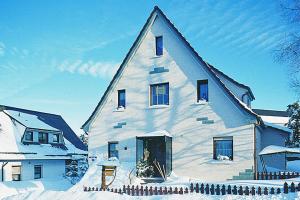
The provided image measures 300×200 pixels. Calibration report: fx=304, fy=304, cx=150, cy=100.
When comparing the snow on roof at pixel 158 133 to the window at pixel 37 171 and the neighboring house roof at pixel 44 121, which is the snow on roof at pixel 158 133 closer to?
the window at pixel 37 171

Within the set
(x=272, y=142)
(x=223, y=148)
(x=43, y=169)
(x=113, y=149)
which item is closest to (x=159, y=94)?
(x=113, y=149)

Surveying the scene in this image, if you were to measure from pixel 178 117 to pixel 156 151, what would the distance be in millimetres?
2766

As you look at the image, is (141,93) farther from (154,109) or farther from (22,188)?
(22,188)

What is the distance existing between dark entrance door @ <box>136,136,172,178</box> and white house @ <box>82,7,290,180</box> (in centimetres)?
6

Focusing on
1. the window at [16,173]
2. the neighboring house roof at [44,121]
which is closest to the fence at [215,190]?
the window at [16,173]

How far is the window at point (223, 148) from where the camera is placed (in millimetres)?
17953

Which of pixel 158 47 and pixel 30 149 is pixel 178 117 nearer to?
pixel 158 47

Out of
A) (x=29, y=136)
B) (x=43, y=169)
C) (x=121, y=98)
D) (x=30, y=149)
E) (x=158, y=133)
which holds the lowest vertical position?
(x=43, y=169)

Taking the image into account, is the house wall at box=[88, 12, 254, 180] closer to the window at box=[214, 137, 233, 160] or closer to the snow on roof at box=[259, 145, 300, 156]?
the window at box=[214, 137, 233, 160]

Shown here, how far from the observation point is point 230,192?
40.3 feet

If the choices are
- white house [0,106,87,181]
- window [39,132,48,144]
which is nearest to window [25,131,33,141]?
white house [0,106,87,181]

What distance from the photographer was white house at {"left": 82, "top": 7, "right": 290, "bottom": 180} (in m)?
17.8

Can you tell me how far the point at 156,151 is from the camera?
2011cm

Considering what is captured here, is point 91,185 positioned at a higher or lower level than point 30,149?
lower
